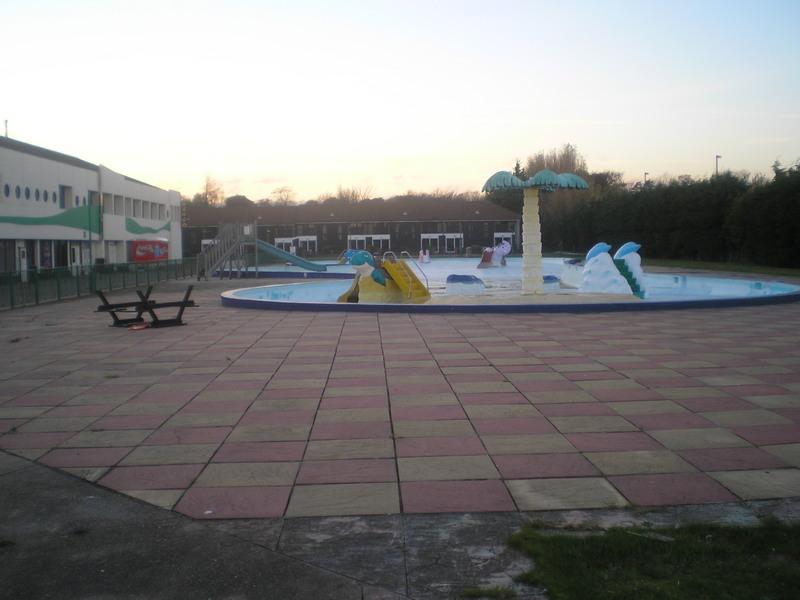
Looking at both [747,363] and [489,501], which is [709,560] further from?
[747,363]

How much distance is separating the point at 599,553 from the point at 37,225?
115 ft

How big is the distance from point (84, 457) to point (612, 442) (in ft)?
14.1

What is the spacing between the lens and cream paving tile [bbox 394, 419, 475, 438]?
632 cm

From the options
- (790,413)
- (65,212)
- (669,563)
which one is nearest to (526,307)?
(790,413)

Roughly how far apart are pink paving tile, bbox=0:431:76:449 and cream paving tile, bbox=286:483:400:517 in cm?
256

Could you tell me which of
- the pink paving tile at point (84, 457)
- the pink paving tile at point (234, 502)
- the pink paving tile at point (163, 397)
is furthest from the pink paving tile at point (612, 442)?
the pink paving tile at point (163, 397)

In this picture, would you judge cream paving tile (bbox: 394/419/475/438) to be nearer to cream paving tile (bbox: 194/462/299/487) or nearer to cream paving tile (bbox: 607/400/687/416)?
cream paving tile (bbox: 194/462/299/487)

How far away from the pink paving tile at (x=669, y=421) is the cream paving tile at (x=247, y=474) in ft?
10.4

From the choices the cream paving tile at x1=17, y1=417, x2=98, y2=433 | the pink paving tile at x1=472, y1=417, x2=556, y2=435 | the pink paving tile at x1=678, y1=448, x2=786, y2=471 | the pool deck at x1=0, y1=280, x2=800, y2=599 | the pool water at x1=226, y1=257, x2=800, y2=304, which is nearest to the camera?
the pool deck at x1=0, y1=280, x2=800, y2=599

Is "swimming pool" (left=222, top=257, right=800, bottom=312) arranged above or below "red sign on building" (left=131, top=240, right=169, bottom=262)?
below

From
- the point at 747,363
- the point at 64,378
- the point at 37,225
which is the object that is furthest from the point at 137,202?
the point at 747,363

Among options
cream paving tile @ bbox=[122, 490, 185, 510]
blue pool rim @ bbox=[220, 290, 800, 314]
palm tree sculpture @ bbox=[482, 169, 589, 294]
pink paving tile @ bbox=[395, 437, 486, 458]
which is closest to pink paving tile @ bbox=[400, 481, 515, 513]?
pink paving tile @ bbox=[395, 437, 486, 458]

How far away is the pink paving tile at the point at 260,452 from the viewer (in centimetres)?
570

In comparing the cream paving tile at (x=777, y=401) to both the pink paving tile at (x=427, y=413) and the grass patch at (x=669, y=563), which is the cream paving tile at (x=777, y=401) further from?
the grass patch at (x=669, y=563)
